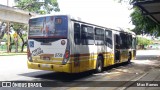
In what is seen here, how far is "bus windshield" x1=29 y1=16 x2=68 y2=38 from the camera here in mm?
11352

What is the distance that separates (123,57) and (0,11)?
21674 millimetres

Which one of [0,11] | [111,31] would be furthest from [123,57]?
[0,11]

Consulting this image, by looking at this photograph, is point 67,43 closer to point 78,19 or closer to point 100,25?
point 78,19

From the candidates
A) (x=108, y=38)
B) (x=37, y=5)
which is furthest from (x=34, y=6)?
(x=108, y=38)

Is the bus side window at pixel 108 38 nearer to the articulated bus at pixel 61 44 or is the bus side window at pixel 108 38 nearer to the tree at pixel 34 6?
the articulated bus at pixel 61 44

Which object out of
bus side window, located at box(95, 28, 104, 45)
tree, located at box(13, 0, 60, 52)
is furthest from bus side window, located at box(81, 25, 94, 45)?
tree, located at box(13, 0, 60, 52)

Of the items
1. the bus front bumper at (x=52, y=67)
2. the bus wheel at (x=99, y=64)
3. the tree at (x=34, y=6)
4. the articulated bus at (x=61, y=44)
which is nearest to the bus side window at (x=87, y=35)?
the articulated bus at (x=61, y=44)

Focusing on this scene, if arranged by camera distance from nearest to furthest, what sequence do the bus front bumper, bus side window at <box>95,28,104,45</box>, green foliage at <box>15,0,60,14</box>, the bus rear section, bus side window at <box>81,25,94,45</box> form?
the bus front bumper
the bus rear section
bus side window at <box>81,25,94,45</box>
bus side window at <box>95,28,104,45</box>
green foliage at <box>15,0,60,14</box>

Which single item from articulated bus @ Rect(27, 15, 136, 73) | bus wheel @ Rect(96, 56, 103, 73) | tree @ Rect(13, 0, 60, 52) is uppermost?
tree @ Rect(13, 0, 60, 52)

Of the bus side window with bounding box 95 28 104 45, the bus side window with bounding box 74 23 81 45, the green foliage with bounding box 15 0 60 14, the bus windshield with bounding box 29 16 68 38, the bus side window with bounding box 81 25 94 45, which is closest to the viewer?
the bus windshield with bounding box 29 16 68 38

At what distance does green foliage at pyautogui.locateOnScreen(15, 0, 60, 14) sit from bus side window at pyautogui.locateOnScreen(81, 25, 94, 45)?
4257cm

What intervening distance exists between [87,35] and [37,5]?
146ft

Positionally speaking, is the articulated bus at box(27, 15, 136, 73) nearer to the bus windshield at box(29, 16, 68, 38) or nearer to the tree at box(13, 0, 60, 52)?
the bus windshield at box(29, 16, 68, 38)

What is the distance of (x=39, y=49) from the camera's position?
11852 mm
